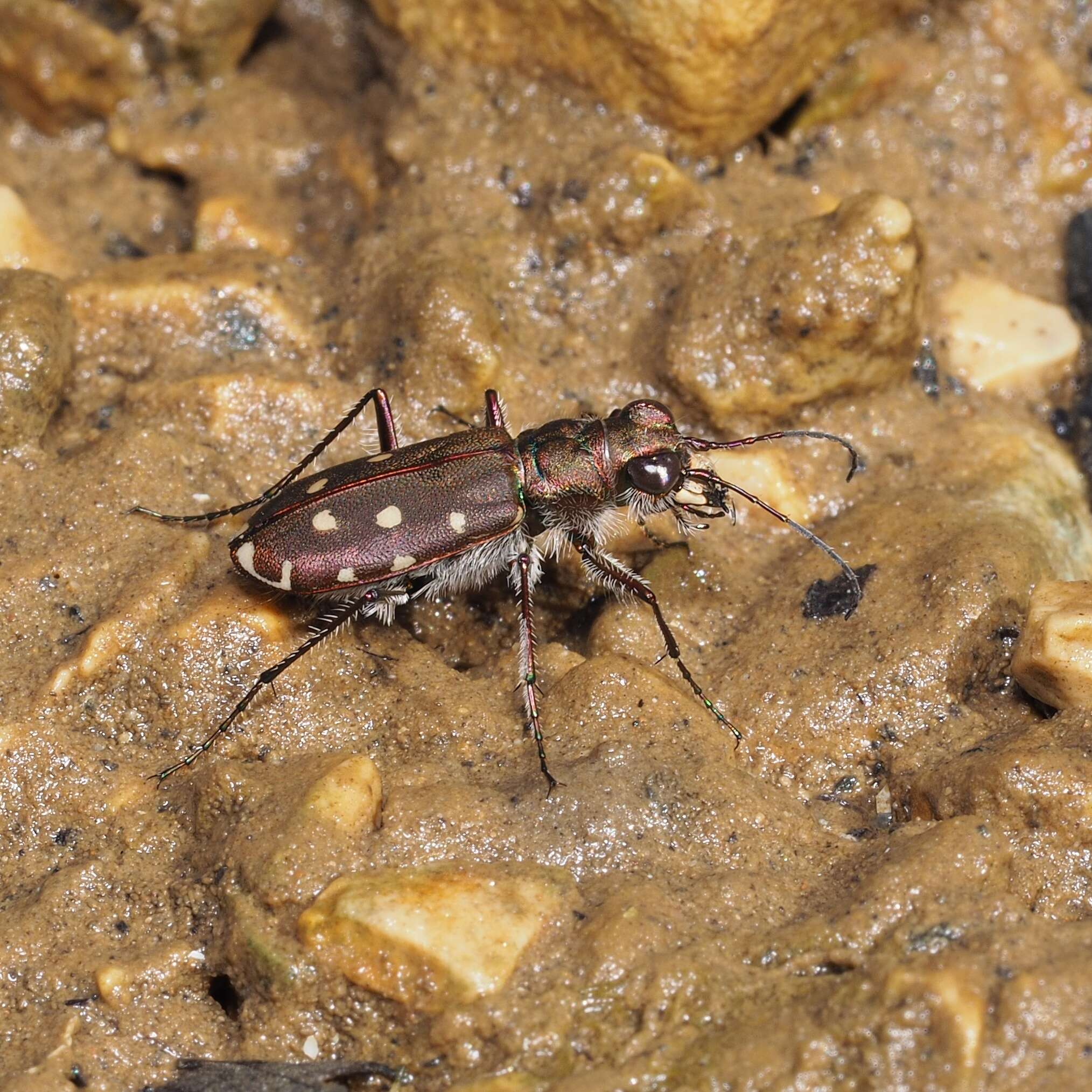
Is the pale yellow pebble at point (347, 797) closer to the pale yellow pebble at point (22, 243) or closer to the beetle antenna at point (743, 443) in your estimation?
the beetle antenna at point (743, 443)

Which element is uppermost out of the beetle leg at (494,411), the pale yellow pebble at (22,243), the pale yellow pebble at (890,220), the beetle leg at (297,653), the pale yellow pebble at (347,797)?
the pale yellow pebble at (22,243)

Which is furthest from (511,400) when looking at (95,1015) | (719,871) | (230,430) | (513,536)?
(95,1015)

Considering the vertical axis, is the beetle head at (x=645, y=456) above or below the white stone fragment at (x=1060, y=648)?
above

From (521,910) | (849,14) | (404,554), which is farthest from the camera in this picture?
(849,14)

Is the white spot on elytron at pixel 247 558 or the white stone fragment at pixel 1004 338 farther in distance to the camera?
the white stone fragment at pixel 1004 338

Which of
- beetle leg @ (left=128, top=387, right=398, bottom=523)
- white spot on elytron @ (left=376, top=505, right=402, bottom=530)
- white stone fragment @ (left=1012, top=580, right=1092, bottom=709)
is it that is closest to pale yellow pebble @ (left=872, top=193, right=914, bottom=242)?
white stone fragment @ (left=1012, top=580, right=1092, bottom=709)

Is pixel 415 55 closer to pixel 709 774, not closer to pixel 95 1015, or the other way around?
pixel 709 774

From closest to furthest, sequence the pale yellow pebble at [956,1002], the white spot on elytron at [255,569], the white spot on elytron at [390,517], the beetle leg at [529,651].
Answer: the pale yellow pebble at [956,1002] < the beetle leg at [529,651] < the white spot on elytron at [255,569] < the white spot on elytron at [390,517]

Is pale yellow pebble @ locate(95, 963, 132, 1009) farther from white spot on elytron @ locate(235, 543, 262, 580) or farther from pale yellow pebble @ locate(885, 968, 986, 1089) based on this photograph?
pale yellow pebble @ locate(885, 968, 986, 1089)

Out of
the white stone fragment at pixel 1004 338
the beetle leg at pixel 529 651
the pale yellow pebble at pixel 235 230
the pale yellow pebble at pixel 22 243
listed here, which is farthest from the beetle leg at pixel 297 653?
the white stone fragment at pixel 1004 338
